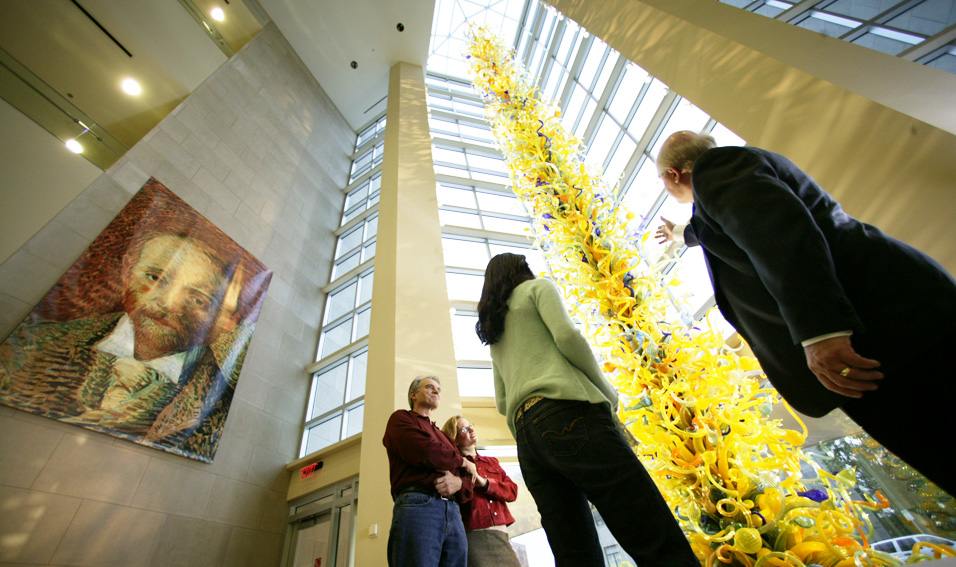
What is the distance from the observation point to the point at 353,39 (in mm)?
15055

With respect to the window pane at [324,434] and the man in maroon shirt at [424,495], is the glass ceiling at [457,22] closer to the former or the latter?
the window pane at [324,434]

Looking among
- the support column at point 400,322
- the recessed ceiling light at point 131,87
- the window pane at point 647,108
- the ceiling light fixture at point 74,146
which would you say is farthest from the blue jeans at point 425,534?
the recessed ceiling light at point 131,87

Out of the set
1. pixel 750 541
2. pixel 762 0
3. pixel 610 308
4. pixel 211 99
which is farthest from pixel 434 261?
pixel 211 99

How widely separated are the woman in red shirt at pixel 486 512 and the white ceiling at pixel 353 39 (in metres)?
16.0

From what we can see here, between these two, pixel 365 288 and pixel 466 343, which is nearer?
pixel 466 343

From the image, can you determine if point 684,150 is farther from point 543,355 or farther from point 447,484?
point 447,484

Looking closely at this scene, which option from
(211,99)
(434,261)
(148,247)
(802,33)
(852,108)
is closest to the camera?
(852,108)

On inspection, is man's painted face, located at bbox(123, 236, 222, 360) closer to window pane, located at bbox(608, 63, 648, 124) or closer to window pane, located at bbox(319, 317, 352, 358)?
window pane, located at bbox(319, 317, 352, 358)

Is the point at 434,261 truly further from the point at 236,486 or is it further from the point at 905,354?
the point at 905,354

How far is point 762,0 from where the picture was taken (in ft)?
7.52

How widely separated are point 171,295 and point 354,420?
12.4ft

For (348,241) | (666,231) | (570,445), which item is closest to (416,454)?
(570,445)

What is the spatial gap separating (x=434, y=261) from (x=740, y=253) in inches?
206

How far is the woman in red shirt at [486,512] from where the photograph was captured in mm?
2199
